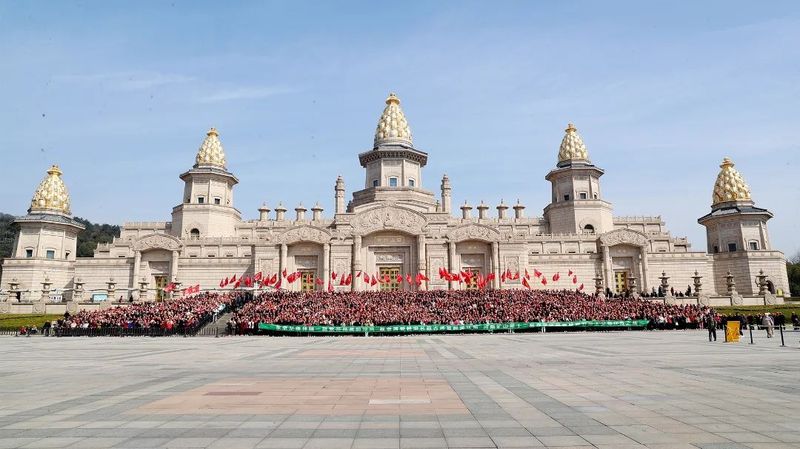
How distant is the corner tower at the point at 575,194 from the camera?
6162 centimetres

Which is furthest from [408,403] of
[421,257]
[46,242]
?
[46,242]

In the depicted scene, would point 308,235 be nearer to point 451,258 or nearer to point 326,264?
point 326,264

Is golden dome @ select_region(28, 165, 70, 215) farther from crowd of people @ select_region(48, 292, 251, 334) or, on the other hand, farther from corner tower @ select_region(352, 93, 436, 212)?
corner tower @ select_region(352, 93, 436, 212)

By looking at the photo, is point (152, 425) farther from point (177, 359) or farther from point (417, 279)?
point (417, 279)

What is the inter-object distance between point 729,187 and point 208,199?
207 ft

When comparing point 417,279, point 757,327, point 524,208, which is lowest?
point 757,327

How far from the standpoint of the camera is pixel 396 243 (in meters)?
51.6

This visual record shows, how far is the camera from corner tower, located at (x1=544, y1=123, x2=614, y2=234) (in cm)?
6162

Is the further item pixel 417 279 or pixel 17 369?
pixel 417 279

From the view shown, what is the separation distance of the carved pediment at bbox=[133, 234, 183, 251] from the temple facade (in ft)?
0.41

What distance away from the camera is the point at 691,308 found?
1455 inches

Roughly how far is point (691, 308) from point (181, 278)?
4725 cm

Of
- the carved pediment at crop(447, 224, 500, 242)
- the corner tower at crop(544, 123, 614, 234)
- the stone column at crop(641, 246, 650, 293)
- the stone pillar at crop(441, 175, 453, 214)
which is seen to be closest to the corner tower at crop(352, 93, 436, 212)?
the stone pillar at crop(441, 175, 453, 214)

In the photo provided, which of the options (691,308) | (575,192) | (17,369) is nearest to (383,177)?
(575,192)
